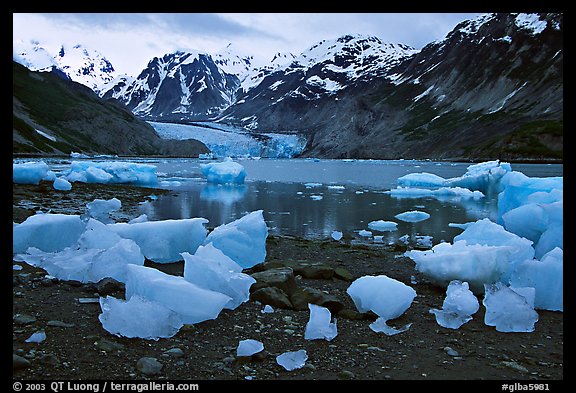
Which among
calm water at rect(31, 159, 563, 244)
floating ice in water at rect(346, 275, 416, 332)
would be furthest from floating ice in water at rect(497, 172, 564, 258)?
floating ice in water at rect(346, 275, 416, 332)

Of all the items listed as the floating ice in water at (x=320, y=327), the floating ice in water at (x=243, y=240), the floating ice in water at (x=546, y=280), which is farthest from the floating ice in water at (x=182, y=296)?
the floating ice in water at (x=546, y=280)

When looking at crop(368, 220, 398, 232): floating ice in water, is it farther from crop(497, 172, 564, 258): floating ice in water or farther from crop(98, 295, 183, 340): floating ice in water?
crop(98, 295, 183, 340): floating ice in water

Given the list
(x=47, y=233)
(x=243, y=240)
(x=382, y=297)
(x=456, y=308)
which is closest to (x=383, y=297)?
(x=382, y=297)

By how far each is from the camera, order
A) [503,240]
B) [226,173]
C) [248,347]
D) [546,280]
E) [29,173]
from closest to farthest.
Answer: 1. [248,347]
2. [546,280]
3. [503,240]
4. [29,173]
5. [226,173]

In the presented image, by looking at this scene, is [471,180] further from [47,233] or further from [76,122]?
[76,122]

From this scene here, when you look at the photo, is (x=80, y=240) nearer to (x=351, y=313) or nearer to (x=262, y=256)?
(x=262, y=256)

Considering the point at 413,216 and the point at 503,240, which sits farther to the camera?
the point at 413,216

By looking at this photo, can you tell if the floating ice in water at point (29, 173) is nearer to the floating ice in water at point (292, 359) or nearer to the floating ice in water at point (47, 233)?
the floating ice in water at point (47, 233)
